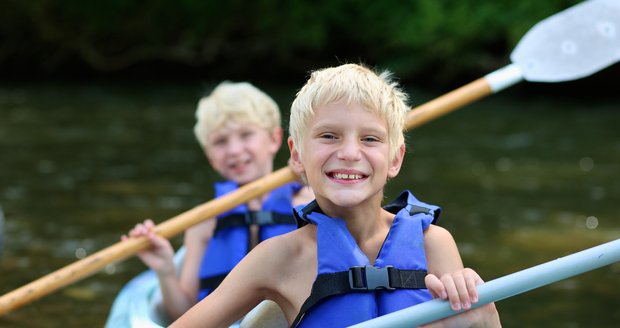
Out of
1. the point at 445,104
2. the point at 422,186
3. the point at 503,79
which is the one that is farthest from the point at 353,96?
the point at 422,186

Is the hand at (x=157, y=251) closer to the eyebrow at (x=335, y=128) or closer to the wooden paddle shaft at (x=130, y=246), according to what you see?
the wooden paddle shaft at (x=130, y=246)

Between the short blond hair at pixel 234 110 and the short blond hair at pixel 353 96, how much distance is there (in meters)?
1.34

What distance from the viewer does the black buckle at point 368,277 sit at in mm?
1940

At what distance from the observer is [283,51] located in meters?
15.5

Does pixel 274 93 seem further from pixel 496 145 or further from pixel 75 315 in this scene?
pixel 75 315

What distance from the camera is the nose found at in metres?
1.89

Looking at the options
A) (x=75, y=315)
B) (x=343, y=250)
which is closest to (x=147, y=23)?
(x=75, y=315)

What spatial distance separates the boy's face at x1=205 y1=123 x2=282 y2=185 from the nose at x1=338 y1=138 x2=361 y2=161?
143cm

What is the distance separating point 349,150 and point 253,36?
47.6 ft

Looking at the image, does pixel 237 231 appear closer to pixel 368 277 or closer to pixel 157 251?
pixel 157 251

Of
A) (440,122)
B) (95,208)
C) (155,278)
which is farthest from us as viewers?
(440,122)

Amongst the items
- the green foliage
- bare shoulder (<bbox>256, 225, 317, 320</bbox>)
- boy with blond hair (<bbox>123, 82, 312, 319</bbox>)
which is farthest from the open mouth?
the green foliage

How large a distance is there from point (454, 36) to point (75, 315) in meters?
9.65

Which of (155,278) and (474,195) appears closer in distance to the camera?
(155,278)
